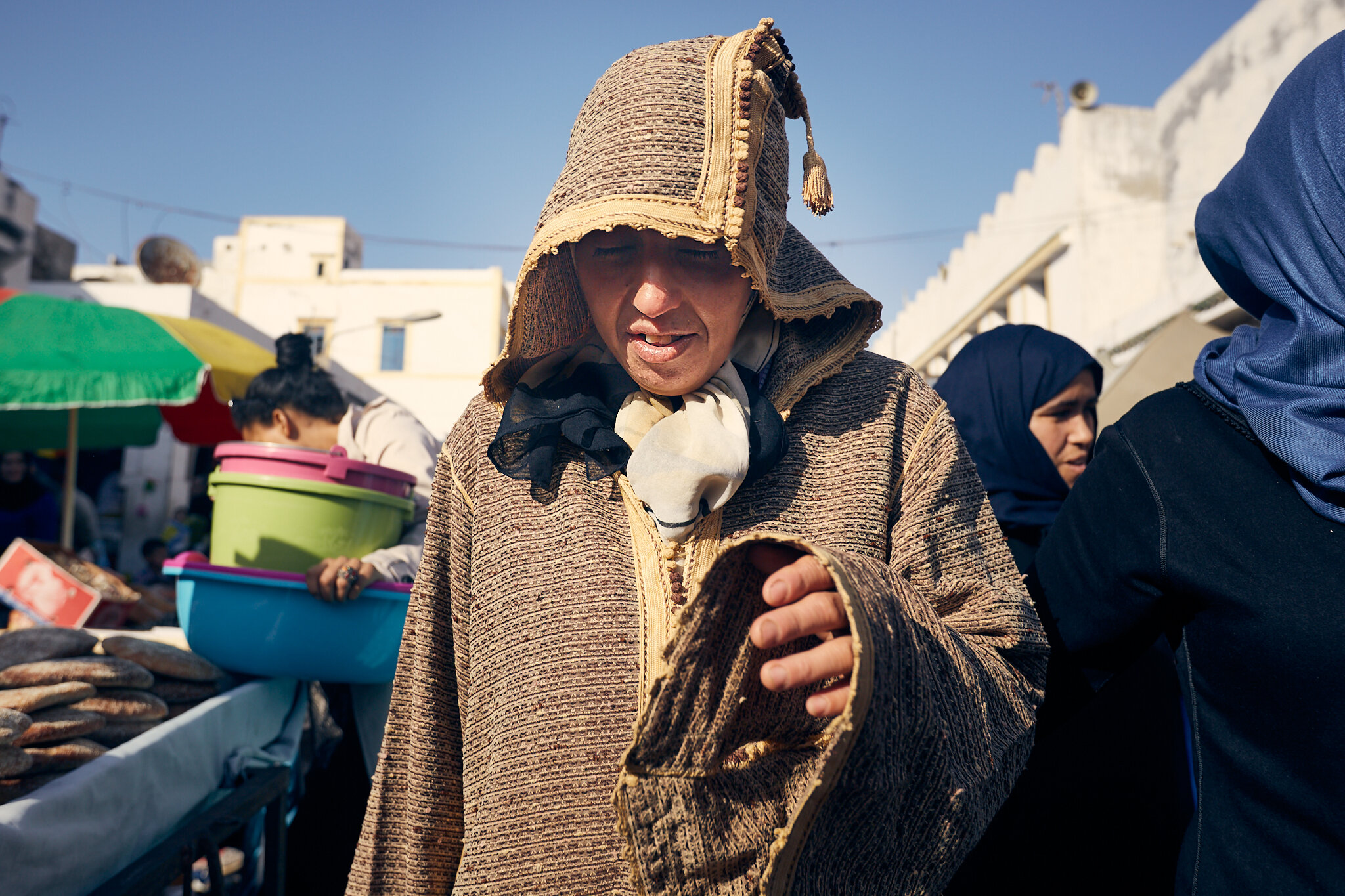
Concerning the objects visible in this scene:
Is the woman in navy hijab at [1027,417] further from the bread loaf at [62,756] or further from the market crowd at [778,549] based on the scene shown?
the bread loaf at [62,756]

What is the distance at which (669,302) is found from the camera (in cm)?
112

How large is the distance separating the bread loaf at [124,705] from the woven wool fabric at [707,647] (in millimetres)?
1048

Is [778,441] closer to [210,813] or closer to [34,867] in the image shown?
[34,867]

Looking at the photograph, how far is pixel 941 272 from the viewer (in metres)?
18.3

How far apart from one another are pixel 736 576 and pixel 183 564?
2.09m

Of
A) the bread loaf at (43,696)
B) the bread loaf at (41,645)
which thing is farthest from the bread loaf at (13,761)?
the bread loaf at (41,645)

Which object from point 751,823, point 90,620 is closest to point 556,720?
point 751,823

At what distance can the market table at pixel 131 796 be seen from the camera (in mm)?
1413

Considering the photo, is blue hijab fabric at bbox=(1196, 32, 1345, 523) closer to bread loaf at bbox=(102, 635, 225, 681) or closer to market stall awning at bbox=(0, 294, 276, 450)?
bread loaf at bbox=(102, 635, 225, 681)

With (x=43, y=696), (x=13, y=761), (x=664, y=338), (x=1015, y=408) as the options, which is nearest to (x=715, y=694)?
(x=664, y=338)

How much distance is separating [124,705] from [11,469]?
17.2 ft

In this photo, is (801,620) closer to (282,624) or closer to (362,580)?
(362,580)

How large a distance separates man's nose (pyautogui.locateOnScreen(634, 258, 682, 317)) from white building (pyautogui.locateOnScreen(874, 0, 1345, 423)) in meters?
6.36

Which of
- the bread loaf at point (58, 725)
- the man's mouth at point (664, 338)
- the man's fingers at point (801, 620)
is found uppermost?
the man's mouth at point (664, 338)
